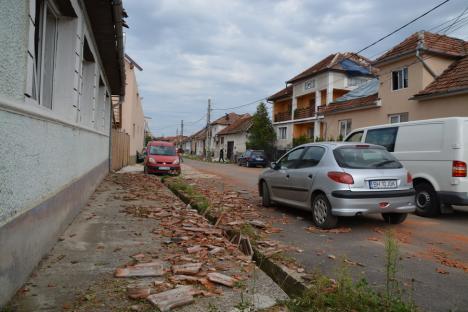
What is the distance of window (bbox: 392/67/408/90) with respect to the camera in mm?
20536

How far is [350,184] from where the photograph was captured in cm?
638

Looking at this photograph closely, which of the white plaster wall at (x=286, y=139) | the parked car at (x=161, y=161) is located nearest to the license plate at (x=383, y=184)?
the parked car at (x=161, y=161)

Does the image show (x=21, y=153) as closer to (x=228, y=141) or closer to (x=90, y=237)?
(x=90, y=237)

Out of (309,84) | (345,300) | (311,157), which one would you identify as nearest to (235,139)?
(309,84)

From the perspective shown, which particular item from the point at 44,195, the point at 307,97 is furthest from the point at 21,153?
the point at 307,97

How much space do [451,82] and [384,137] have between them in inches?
396

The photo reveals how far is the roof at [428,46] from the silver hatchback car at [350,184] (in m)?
14.9

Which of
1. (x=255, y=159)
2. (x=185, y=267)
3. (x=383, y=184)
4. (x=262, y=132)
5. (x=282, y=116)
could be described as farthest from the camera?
(x=282, y=116)

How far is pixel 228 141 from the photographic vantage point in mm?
56469

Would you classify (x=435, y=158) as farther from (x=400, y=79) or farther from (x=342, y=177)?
(x=400, y=79)

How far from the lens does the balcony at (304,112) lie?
3583cm

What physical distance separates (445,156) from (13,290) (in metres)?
7.83

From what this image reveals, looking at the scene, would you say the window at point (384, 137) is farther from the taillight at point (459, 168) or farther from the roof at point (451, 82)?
the roof at point (451, 82)

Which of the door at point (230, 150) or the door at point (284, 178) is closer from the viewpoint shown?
the door at point (284, 178)
